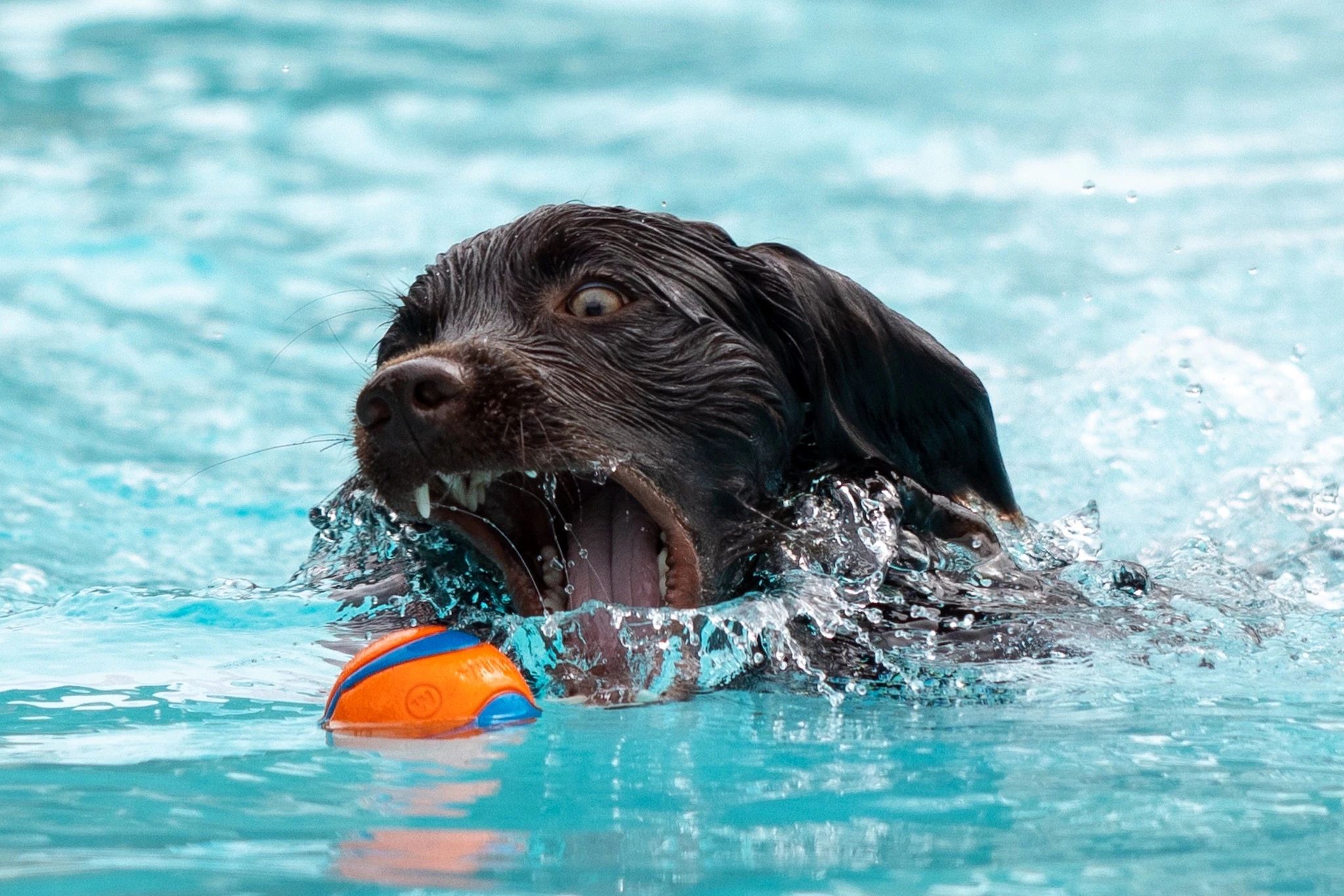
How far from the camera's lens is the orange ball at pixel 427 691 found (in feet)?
10.6

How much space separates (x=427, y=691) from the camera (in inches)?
128

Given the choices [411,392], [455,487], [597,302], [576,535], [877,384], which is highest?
[597,302]

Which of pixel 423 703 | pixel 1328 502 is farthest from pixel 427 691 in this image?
pixel 1328 502

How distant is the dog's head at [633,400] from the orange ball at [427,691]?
488 mm

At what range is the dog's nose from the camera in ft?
11.7

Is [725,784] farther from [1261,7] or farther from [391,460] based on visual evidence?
[1261,7]

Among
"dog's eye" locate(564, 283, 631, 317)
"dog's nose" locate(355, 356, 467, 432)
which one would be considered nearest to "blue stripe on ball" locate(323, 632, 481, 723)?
"dog's nose" locate(355, 356, 467, 432)

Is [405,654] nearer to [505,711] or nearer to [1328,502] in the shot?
[505,711]

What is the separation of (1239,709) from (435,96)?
10.9m

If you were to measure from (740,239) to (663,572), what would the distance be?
8.70m

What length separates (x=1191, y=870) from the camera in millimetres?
2301

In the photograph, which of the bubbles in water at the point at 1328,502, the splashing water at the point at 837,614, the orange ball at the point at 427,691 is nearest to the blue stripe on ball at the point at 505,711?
the orange ball at the point at 427,691

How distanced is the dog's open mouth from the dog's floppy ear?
2.15 ft

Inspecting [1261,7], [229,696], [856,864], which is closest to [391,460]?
[229,696]
